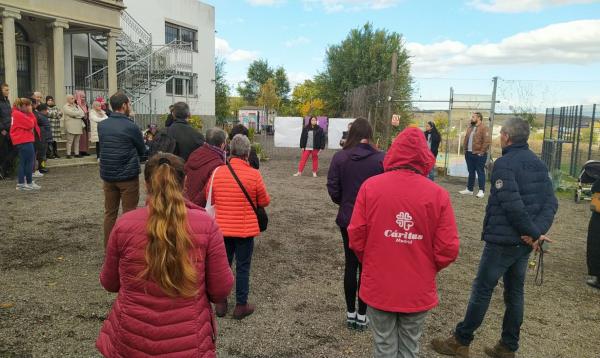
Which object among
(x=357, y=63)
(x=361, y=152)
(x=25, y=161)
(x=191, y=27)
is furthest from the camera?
(x=357, y=63)

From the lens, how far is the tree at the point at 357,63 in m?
38.4

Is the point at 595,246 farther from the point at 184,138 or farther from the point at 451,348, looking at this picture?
the point at 184,138

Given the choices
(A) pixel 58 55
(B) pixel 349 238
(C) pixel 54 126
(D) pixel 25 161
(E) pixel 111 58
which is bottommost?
(D) pixel 25 161

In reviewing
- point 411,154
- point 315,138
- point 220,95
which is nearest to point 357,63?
point 220,95

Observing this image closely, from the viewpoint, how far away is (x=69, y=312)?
169 inches

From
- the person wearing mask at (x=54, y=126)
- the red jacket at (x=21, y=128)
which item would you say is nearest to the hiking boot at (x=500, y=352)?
the red jacket at (x=21, y=128)

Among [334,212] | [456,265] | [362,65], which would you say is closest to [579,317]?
[456,265]

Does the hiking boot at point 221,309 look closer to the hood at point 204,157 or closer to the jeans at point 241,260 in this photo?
the jeans at point 241,260

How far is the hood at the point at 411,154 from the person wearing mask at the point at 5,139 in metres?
9.70

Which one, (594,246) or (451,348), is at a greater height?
(594,246)

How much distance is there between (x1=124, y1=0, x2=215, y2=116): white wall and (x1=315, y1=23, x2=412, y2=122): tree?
1359 centimetres

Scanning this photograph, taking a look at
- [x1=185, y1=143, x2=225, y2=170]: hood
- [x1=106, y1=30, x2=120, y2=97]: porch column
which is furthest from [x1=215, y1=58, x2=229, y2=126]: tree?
[x1=185, y1=143, x2=225, y2=170]: hood

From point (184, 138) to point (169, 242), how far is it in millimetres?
3491

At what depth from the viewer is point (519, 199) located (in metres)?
3.49
